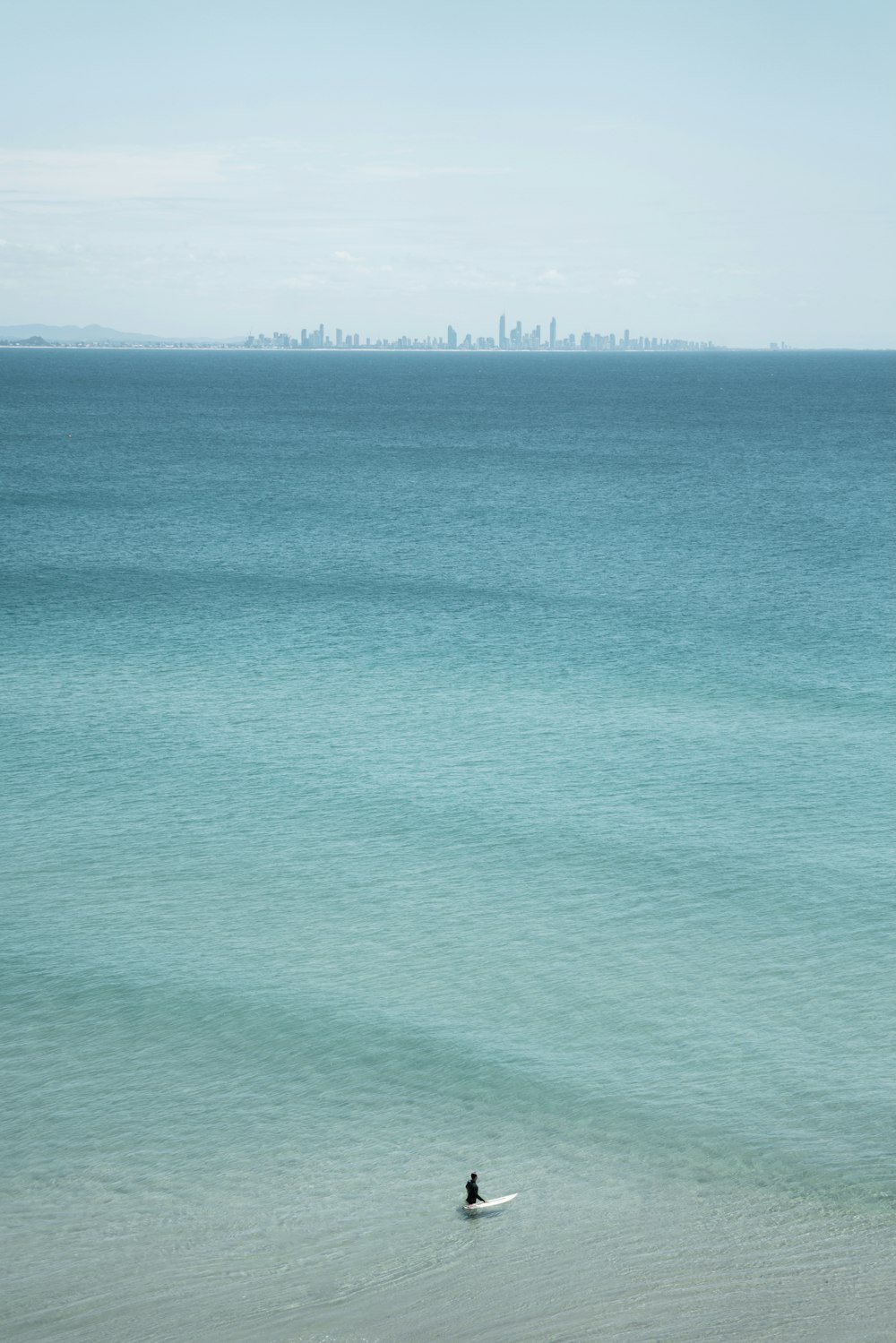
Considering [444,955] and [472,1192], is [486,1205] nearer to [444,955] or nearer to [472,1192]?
[472,1192]

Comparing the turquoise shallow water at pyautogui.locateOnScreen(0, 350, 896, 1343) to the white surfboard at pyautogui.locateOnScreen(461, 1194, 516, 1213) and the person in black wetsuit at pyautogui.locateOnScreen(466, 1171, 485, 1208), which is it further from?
the person in black wetsuit at pyautogui.locateOnScreen(466, 1171, 485, 1208)

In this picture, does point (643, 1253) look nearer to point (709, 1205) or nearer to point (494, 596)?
point (709, 1205)

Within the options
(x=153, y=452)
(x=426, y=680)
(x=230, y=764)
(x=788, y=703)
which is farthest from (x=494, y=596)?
(x=153, y=452)

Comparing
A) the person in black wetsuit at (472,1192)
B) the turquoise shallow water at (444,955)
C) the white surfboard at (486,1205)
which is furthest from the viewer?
the white surfboard at (486,1205)

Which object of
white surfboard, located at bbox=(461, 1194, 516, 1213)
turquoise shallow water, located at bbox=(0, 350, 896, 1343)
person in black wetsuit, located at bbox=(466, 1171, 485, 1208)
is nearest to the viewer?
turquoise shallow water, located at bbox=(0, 350, 896, 1343)

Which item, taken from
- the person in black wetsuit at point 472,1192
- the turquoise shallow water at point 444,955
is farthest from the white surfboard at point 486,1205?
the turquoise shallow water at point 444,955

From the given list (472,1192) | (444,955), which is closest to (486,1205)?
(472,1192)

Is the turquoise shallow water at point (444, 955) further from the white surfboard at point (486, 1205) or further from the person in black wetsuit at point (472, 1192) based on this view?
the person in black wetsuit at point (472, 1192)

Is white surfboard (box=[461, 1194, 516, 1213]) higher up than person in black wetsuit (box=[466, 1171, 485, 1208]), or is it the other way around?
person in black wetsuit (box=[466, 1171, 485, 1208])

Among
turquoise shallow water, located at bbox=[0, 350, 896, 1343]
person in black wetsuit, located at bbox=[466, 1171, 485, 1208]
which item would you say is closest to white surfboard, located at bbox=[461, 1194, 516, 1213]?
person in black wetsuit, located at bbox=[466, 1171, 485, 1208]
